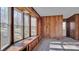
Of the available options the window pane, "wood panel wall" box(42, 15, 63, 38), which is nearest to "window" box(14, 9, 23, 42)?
the window pane

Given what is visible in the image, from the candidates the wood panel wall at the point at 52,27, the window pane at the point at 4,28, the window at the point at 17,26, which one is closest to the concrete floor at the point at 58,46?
the window at the point at 17,26

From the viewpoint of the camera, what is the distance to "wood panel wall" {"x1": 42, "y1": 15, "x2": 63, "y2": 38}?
34.0 feet

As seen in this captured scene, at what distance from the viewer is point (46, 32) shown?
1077 cm

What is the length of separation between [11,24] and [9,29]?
0.22m

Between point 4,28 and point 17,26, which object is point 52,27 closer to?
point 17,26

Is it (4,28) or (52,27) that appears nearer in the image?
(4,28)

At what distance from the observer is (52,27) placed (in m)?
10.6

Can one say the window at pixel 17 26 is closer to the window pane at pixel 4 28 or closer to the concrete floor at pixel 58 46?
the window pane at pixel 4 28

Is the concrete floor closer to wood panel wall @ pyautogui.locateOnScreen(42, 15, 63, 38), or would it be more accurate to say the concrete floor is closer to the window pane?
the window pane

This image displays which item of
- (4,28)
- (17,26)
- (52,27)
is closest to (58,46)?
(17,26)
